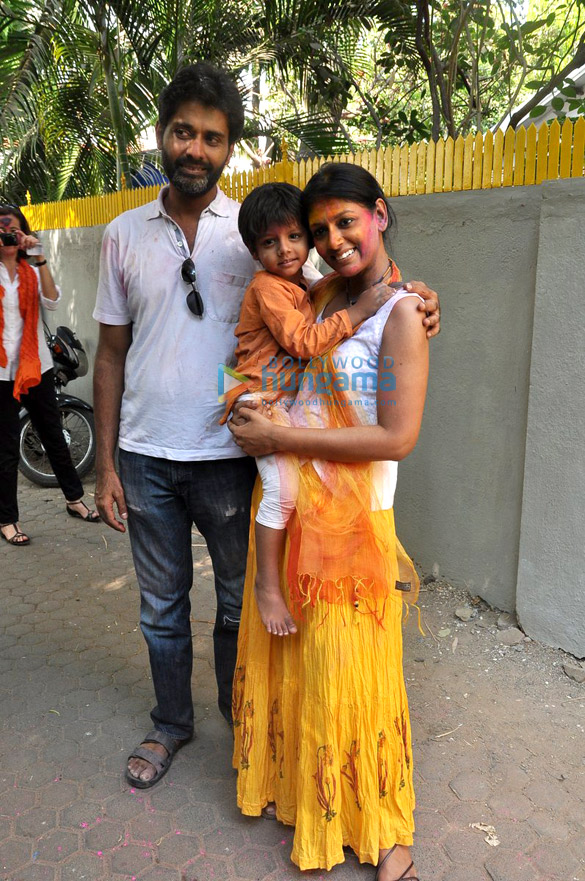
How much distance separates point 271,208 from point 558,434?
71.4 inches

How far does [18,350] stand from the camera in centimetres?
483

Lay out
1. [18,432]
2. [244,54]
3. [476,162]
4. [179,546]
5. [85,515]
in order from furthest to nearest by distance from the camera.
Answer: [244,54] → [85,515] → [18,432] → [476,162] → [179,546]

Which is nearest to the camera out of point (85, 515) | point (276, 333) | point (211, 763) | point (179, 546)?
point (276, 333)

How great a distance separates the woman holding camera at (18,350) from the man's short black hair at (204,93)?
2.68 m

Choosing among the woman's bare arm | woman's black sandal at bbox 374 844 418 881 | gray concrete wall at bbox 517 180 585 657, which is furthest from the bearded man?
gray concrete wall at bbox 517 180 585 657

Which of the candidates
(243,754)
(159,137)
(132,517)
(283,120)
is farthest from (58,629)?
(283,120)

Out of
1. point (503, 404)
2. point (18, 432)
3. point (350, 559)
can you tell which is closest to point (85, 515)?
point (18, 432)

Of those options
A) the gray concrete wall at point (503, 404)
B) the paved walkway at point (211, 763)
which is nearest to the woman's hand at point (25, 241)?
the paved walkway at point (211, 763)

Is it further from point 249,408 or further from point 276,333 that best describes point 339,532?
point 276,333

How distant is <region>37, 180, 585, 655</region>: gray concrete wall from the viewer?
10.4 ft

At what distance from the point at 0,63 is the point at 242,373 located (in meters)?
6.37

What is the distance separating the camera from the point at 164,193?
2402 mm

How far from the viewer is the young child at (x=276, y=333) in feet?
6.51

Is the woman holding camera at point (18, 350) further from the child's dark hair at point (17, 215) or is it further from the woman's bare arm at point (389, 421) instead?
the woman's bare arm at point (389, 421)
